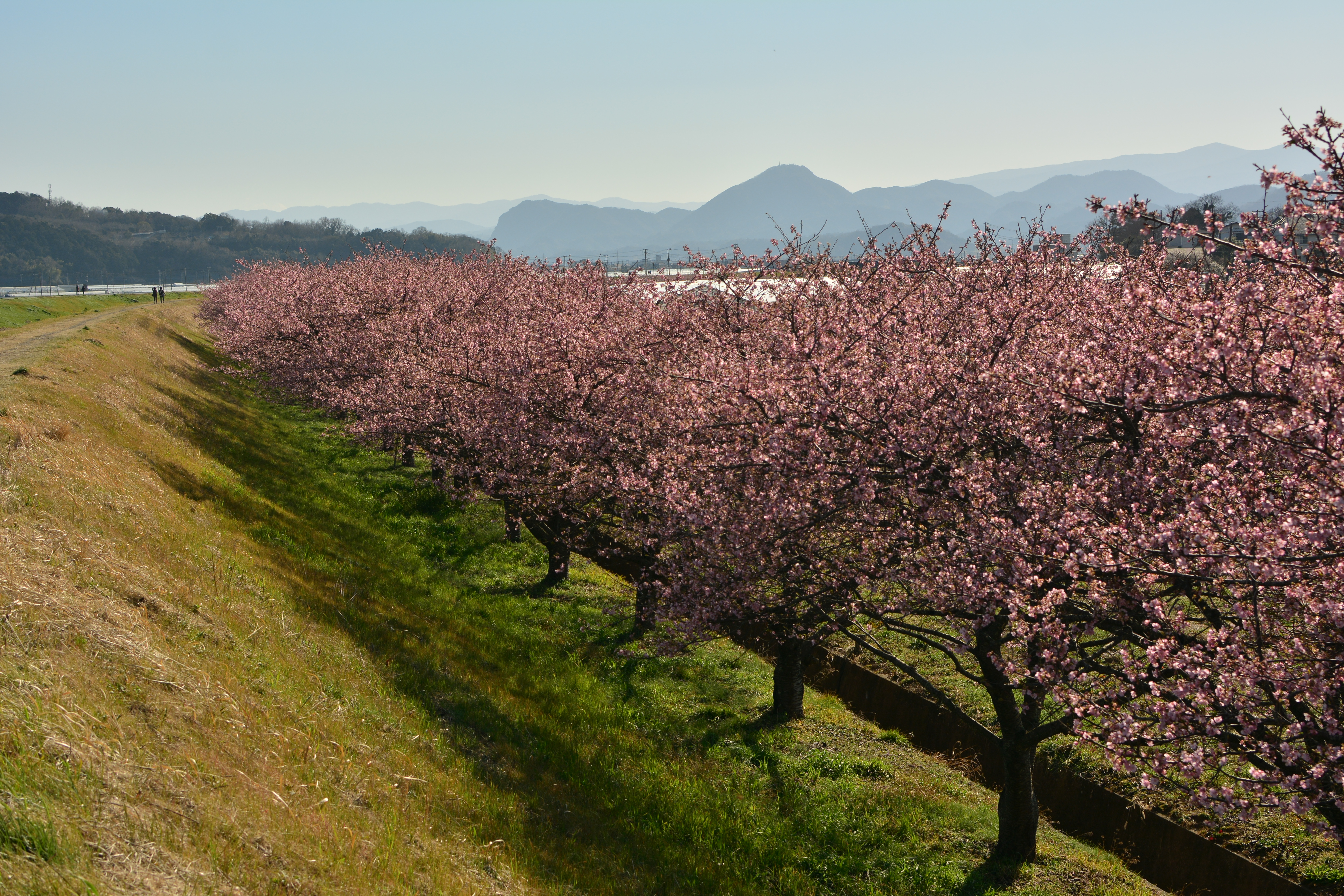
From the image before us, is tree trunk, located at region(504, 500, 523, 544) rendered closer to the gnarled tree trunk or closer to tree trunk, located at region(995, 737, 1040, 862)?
the gnarled tree trunk

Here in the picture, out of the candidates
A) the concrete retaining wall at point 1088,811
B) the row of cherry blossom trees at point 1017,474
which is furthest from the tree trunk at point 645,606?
the concrete retaining wall at point 1088,811

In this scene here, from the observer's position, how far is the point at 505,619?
22406 mm

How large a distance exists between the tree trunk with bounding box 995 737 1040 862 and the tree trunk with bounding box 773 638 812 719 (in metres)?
5.36

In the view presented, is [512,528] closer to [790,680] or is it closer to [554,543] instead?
[554,543]

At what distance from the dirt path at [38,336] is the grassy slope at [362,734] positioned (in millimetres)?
6336

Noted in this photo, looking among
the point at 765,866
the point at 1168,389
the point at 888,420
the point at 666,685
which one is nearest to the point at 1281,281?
the point at 1168,389

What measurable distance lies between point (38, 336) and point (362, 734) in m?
44.5

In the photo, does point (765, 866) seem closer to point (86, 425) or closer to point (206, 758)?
point (206, 758)

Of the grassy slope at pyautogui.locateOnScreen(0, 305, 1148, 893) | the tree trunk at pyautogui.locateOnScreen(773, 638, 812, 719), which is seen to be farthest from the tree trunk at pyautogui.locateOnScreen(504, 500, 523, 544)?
the tree trunk at pyautogui.locateOnScreen(773, 638, 812, 719)

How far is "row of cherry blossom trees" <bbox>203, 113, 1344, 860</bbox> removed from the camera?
7801mm

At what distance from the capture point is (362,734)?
1234cm

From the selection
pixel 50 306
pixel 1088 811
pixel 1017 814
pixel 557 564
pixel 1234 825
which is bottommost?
pixel 1088 811

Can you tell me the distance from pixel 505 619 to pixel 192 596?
30.8 ft

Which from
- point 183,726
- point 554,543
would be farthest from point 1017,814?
point 554,543
